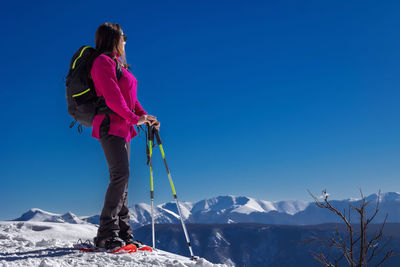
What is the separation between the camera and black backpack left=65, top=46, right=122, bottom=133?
13.2 feet

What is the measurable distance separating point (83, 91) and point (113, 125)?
54cm

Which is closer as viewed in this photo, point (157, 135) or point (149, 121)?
point (149, 121)

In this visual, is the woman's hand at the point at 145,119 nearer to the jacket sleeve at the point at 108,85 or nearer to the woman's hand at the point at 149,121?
the woman's hand at the point at 149,121

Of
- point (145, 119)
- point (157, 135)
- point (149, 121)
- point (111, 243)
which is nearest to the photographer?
point (111, 243)

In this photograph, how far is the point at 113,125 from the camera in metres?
4.20

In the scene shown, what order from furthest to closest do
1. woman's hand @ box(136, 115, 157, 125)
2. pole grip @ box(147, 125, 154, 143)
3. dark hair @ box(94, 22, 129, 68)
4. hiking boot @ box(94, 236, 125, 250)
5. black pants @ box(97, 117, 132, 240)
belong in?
pole grip @ box(147, 125, 154, 143) < dark hair @ box(94, 22, 129, 68) < woman's hand @ box(136, 115, 157, 125) < black pants @ box(97, 117, 132, 240) < hiking boot @ box(94, 236, 125, 250)

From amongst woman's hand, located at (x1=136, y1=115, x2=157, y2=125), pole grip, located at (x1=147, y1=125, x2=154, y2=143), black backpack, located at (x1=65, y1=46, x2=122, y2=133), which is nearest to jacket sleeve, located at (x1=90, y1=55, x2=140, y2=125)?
black backpack, located at (x1=65, y1=46, x2=122, y2=133)

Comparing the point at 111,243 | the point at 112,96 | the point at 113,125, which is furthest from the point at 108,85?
the point at 111,243

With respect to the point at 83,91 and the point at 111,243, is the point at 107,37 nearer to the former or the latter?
the point at 83,91

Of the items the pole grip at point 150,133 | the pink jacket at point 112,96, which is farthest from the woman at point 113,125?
the pole grip at point 150,133

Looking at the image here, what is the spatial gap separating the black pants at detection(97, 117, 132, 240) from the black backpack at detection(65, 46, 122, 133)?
0.80 ft

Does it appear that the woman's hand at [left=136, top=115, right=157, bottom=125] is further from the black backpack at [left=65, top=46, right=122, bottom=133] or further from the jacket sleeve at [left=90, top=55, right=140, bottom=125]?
the black backpack at [left=65, top=46, right=122, bottom=133]

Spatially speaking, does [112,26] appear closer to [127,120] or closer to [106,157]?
[127,120]

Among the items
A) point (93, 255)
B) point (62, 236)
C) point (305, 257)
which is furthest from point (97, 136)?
point (305, 257)
